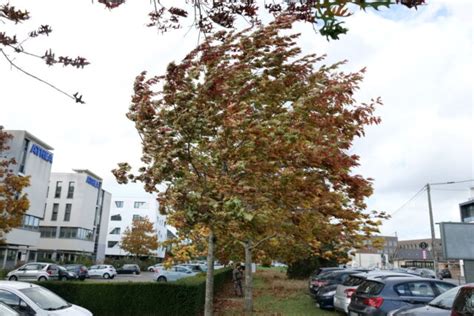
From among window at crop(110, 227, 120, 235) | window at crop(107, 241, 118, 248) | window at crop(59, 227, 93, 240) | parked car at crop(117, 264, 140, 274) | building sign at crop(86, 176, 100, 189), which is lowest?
parked car at crop(117, 264, 140, 274)

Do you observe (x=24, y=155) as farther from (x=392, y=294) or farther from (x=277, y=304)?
(x=392, y=294)

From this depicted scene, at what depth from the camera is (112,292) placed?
1202cm

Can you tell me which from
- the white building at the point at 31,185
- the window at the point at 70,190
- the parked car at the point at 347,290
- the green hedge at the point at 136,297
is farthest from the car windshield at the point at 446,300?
the window at the point at 70,190

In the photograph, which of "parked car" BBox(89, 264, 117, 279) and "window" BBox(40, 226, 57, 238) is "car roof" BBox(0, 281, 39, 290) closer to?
"parked car" BBox(89, 264, 117, 279)

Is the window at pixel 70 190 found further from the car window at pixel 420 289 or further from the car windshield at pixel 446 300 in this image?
the car windshield at pixel 446 300

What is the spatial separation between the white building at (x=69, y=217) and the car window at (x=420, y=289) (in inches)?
2075

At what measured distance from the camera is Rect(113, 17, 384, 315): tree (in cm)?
700

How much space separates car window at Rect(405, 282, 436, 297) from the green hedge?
6.13 meters

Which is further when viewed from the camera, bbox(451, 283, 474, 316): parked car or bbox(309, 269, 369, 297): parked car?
bbox(309, 269, 369, 297): parked car

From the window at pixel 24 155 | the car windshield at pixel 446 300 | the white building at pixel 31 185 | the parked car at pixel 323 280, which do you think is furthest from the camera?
the window at pixel 24 155

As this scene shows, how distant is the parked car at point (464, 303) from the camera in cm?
523

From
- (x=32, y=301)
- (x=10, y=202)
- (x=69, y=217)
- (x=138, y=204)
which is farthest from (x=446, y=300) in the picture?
(x=138, y=204)

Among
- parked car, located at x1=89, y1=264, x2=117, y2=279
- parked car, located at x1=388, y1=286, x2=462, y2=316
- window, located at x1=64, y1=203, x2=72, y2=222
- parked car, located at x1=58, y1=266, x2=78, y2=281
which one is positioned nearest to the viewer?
parked car, located at x1=388, y1=286, x2=462, y2=316

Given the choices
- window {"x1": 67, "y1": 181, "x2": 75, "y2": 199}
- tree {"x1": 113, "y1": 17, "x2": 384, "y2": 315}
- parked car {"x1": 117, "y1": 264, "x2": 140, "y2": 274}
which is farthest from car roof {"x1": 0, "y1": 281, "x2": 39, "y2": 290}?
window {"x1": 67, "y1": 181, "x2": 75, "y2": 199}
